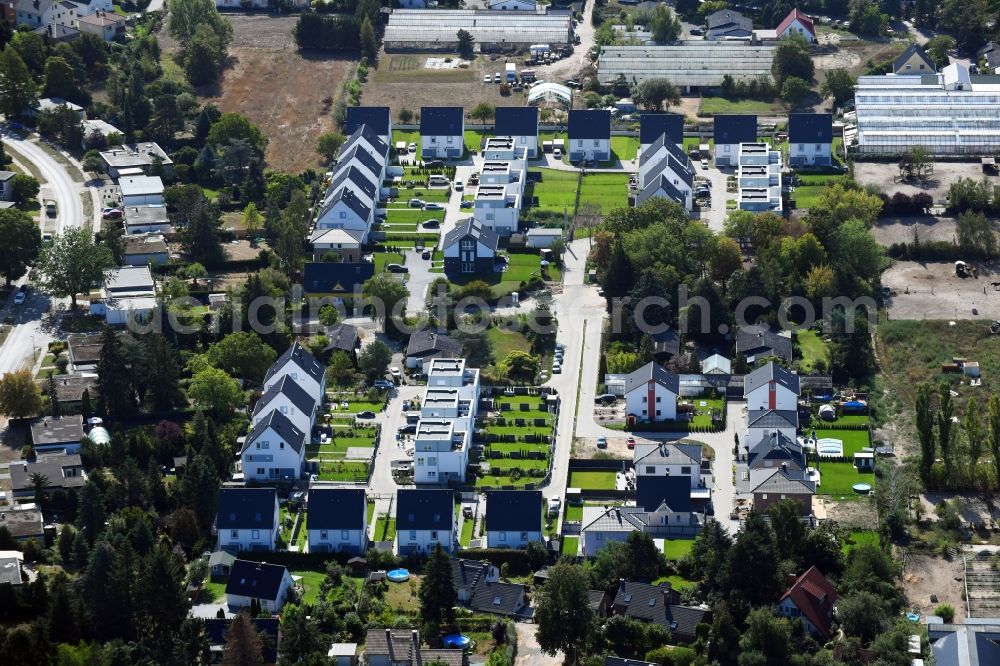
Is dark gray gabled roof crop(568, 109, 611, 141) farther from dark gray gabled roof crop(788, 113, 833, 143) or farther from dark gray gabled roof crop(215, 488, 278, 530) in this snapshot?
dark gray gabled roof crop(215, 488, 278, 530)

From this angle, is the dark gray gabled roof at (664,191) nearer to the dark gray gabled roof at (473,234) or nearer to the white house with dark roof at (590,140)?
the dark gray gabled roof at (473,234)

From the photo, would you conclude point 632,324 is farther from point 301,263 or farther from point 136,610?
point 136,610

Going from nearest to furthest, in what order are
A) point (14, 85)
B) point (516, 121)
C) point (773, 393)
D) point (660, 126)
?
point (773, 393), point (660, 126), point (516, 121), point (14, 85)

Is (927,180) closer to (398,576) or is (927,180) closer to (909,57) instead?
(909,57)

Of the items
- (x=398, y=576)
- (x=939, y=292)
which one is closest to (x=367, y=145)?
(x=939, y=292)

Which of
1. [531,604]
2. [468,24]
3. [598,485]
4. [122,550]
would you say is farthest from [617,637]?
[468,24]

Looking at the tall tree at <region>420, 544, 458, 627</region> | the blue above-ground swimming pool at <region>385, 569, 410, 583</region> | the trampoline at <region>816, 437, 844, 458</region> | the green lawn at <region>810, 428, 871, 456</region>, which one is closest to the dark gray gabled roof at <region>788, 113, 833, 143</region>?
the green lawn at <region>810, 428, 871, 456</region>
